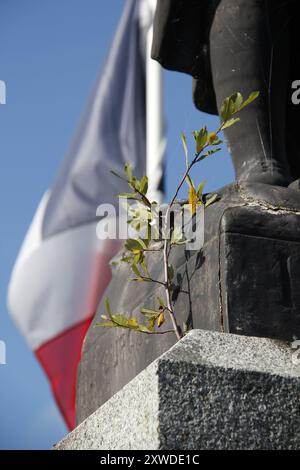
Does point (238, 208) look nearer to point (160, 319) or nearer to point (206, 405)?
point (160, 319)

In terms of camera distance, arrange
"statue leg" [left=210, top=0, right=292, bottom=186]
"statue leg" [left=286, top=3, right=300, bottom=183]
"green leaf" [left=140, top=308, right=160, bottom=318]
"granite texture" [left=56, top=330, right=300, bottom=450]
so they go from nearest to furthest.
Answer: "granite texture" [left=56, top=330, right=300, bottom=450]
"green leaf" [left=140, top=308, right=160, bottom=318]
"statue leg" [left=210, top=0, right=292, bottom=186]
"statue leg" [left=286, top=3, right=300, bottom=183]

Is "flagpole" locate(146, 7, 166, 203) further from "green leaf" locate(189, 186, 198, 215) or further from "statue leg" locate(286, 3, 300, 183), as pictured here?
"green leaf" locate(189, 186, 198, 215)

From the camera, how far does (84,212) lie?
19.8 feet

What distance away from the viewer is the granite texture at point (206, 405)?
1.24 metres

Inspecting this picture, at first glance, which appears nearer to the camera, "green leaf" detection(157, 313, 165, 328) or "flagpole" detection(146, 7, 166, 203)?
"green leaf" detection(157, 313, 165, 328)

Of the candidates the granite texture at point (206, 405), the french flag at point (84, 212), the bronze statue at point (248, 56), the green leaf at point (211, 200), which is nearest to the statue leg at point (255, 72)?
the bronze statue at point (248, 56)

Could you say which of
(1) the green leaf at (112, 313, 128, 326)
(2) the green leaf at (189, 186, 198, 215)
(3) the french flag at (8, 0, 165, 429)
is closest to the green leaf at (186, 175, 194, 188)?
(2) the green leaf at (189, 186, 198, 215)

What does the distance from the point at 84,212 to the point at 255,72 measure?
4112mm

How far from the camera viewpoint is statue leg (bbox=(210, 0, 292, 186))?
6.40 ft

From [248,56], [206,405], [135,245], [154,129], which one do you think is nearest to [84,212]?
[154,129]

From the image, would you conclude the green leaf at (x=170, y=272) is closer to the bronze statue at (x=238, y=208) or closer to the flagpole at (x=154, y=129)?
the bronze statue at (x=238, y=208)

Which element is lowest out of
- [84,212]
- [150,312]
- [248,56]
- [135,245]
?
[150,312]

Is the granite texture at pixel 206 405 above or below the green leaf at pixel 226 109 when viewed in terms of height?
below
